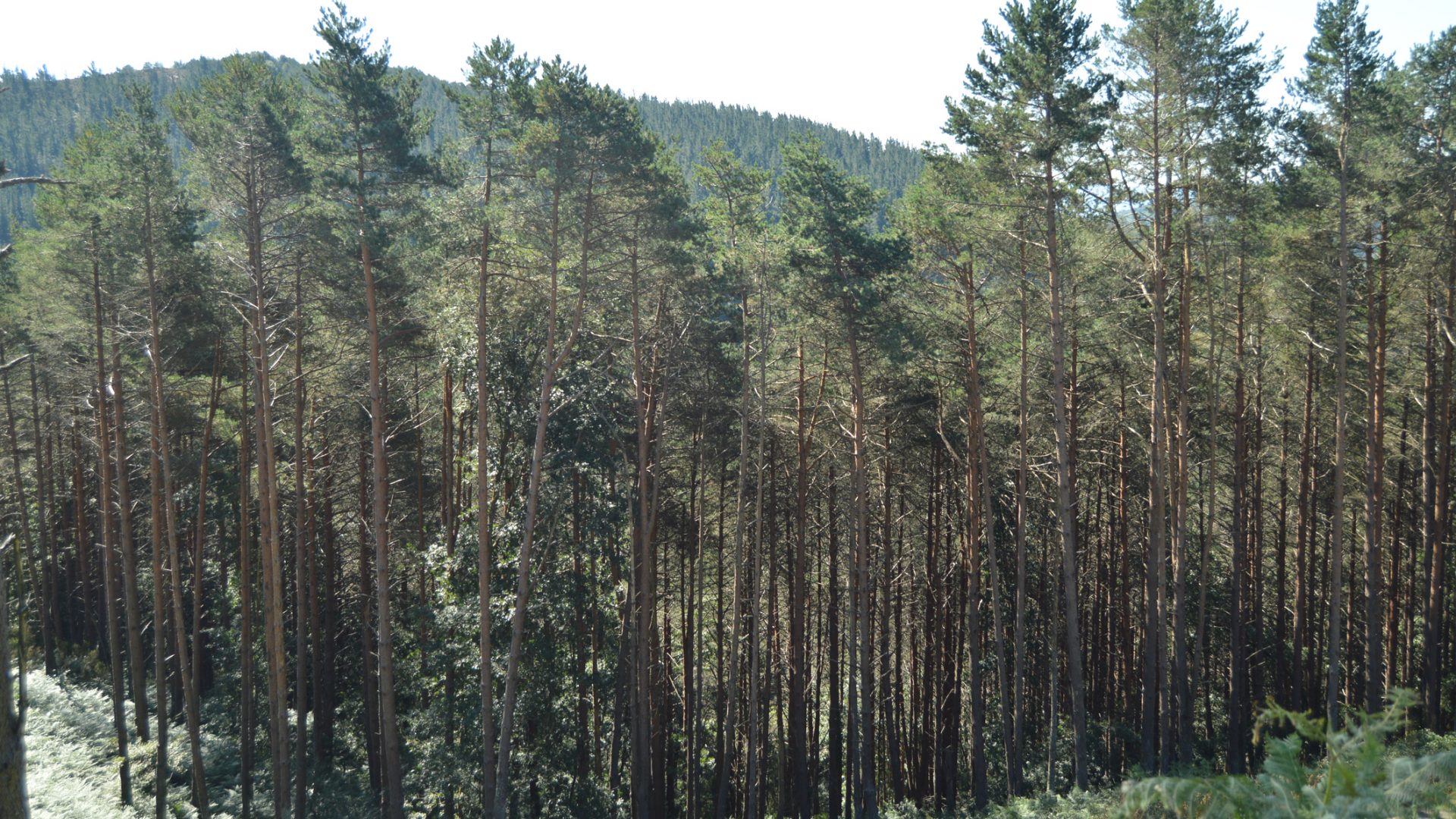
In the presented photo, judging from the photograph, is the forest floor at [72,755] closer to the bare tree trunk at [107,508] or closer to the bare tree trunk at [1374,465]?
the bare tree trunk at [107,508]

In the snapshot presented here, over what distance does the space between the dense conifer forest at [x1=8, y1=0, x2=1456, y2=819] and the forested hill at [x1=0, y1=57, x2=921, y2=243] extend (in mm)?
63472

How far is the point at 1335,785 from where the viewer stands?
5.71 meters

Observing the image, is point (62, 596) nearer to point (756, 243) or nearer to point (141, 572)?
point (141, 572)

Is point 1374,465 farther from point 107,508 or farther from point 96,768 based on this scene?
point 96,768

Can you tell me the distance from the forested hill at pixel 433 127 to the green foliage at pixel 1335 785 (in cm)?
7769

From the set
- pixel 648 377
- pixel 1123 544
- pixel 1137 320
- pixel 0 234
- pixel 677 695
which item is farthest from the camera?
pixel 0 234

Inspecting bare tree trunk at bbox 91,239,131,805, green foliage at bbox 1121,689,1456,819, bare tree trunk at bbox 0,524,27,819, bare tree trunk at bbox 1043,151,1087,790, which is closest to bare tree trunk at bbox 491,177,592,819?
bare tree trunk at bbox 1043,151,1087,790

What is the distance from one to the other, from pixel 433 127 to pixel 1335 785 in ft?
306

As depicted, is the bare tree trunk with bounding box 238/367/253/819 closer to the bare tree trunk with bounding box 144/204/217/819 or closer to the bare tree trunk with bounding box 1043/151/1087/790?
the bare tree trunk with bounding box 144/204/217/819

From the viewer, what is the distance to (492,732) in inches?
591

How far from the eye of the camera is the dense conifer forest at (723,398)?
14391 millimetres

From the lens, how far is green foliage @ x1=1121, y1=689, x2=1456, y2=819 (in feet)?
17.7

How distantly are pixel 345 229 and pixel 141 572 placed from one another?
17.1 m

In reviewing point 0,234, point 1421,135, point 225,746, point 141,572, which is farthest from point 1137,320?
point 0,234
